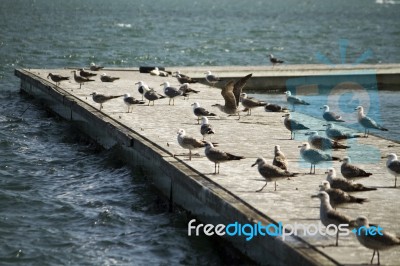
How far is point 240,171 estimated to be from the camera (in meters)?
18.5

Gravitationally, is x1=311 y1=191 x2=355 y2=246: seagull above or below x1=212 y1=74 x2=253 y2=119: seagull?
below

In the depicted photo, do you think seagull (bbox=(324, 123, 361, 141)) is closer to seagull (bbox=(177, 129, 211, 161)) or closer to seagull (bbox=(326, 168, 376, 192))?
seagull (bbox=(177, 129, 211, 161))

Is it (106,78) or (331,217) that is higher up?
(106,78)

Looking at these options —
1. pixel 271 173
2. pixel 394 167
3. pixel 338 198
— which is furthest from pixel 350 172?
pixel 338 198

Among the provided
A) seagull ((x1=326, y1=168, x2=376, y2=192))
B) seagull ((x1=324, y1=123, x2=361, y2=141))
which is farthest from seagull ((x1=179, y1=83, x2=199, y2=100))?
seagull ((x1=326, y1=168, x2=376, y2=192))

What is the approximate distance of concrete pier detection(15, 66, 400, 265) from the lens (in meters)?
14.1

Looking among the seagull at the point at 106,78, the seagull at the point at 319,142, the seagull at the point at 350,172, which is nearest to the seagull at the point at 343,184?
the seagull at the point at 350,172

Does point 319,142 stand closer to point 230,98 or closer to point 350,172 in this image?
point 350,172

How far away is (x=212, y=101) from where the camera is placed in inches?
1131

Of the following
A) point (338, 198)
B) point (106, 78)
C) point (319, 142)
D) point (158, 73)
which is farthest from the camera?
point (158, 73)

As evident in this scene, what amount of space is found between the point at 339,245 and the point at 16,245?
6.35 m

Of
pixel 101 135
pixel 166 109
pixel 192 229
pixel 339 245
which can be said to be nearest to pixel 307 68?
pixel 166 109

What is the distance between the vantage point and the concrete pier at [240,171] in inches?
554

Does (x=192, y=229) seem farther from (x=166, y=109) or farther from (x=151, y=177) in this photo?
(x=166, y=109)
